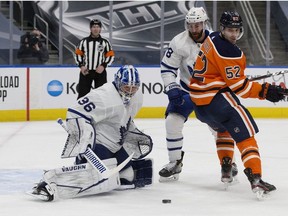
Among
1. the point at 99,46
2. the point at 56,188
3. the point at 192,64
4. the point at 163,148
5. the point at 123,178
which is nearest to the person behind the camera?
the point at 56,188

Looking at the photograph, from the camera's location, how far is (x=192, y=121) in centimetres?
1034

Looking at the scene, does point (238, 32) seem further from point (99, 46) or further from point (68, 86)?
point (68, 86)

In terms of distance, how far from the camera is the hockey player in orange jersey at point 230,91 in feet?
15.6

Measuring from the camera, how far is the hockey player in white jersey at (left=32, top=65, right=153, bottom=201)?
4656mm

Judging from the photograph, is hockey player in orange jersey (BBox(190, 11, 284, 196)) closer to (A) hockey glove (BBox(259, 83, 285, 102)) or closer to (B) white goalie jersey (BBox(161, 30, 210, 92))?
(A) hockey glove (BBox(259, 83, 285, 102))

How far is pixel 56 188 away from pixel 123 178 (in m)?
0.58

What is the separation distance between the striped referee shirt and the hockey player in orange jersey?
4.37 metres

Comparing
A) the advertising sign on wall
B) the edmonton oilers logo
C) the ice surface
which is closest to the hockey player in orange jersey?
the ice surface

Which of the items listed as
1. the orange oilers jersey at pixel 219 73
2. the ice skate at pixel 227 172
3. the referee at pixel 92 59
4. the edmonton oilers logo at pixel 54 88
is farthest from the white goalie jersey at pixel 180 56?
the edmonton oilers logo at pixel 54 88

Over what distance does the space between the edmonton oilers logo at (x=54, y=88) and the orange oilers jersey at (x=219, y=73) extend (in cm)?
566

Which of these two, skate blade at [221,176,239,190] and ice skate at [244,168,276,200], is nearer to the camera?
ice skate at [244,168,276,200]

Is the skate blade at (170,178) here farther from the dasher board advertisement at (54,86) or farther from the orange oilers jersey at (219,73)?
the dasher board advertisement at (54,86)

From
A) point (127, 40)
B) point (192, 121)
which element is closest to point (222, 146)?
point (192, 121)

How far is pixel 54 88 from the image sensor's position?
1055 centimetres
